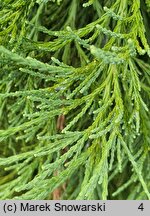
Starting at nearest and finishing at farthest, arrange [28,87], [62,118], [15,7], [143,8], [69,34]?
[69,34]
[15,7]
[28,87]
[143,8]
[62,118]

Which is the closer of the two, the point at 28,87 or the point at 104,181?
the point at 104,181

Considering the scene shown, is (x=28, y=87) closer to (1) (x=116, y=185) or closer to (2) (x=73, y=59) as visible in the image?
(2) (x=73, y=59)

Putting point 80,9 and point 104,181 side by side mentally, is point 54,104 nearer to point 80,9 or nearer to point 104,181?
point 104,181

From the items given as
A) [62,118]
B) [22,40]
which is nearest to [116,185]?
[62,118]

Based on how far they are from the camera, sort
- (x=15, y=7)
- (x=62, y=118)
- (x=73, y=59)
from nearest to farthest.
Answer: (x=15, y=7) → (x=62, y=118) → (x=73, y=59)

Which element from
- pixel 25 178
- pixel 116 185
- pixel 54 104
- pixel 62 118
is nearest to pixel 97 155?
pixel 54 104

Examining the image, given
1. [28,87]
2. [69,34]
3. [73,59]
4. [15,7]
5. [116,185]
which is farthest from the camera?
[116,185]

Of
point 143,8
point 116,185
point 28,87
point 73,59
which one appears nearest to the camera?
point 28,87

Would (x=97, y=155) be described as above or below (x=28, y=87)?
below

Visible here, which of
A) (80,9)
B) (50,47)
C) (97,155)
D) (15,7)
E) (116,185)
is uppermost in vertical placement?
(80,9)
